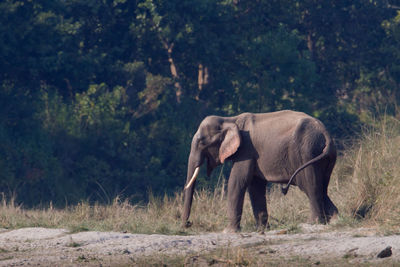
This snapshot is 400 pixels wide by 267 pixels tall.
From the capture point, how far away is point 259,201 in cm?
1089

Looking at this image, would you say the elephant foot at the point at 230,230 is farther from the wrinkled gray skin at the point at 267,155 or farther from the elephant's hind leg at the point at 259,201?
the elephant's hind leg at the point at 259,201

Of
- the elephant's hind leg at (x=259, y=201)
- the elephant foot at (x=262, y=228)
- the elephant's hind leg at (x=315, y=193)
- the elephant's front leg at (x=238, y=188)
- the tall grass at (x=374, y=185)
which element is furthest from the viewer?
the elephant's hind leg at (x=259, y=201)

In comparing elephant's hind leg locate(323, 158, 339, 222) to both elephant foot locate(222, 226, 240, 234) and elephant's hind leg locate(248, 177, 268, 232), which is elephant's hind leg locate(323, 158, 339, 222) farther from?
elephant foot locate(222, 226, 240, 234)

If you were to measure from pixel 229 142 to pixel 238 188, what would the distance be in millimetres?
590

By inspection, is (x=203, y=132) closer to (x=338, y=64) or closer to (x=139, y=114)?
(x=139, y=114)

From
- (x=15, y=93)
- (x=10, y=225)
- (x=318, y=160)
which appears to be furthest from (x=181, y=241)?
(x=15, y=93)

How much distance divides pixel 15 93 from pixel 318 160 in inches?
530

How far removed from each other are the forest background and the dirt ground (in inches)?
438

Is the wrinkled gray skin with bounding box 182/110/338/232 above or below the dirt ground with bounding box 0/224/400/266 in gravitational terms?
above

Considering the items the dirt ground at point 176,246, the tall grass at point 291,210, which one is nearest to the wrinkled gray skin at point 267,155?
the tall grass at point 291,210

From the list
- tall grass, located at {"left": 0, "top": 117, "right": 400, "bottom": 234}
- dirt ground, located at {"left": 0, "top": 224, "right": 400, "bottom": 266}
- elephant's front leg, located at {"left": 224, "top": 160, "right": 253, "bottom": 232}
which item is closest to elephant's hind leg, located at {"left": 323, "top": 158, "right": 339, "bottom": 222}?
tall grass, located at {"left": 0, "top": 117, "right": 400, "bottom": 234}

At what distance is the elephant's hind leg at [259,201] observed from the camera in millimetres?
10734

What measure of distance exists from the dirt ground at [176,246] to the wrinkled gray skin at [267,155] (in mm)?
713

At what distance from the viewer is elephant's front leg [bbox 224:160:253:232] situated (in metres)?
10.6
